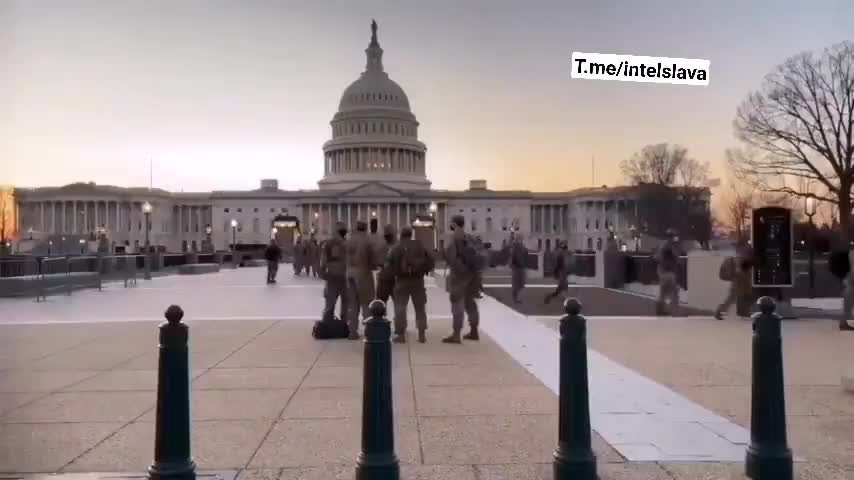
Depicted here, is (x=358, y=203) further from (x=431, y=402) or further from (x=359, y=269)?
(x=431, y=402)

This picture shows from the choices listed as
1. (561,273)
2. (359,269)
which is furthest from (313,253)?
(359,269)

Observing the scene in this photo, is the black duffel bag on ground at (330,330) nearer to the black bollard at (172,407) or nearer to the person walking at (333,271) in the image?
the person walking at (333,271)

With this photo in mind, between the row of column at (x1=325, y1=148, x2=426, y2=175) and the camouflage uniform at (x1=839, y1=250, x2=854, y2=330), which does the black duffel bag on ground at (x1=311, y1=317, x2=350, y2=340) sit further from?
the row of column at (x1=325, y1=148, x2=426, y2=175)

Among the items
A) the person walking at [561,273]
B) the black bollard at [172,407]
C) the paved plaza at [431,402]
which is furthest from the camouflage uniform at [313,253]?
the black bollard at [172,407]

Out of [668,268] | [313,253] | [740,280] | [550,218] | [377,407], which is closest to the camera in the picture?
[377,407]

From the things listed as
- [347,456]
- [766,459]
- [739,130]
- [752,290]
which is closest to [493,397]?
[347,456]

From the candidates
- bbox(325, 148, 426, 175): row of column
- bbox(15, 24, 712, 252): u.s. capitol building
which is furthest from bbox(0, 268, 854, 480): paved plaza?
bbox(325, 148, 426, 175): row of column

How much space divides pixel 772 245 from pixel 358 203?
119132mm

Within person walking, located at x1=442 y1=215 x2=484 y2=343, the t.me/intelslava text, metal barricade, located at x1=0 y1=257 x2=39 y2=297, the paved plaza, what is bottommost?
the paved plaza

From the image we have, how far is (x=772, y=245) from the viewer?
16188 millimetres

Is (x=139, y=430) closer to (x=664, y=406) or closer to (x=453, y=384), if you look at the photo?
(x=453, y=384)

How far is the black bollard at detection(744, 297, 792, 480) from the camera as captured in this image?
5.14m

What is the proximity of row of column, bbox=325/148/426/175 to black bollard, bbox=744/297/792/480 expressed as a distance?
13194 centimetres

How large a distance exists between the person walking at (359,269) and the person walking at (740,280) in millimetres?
7512
